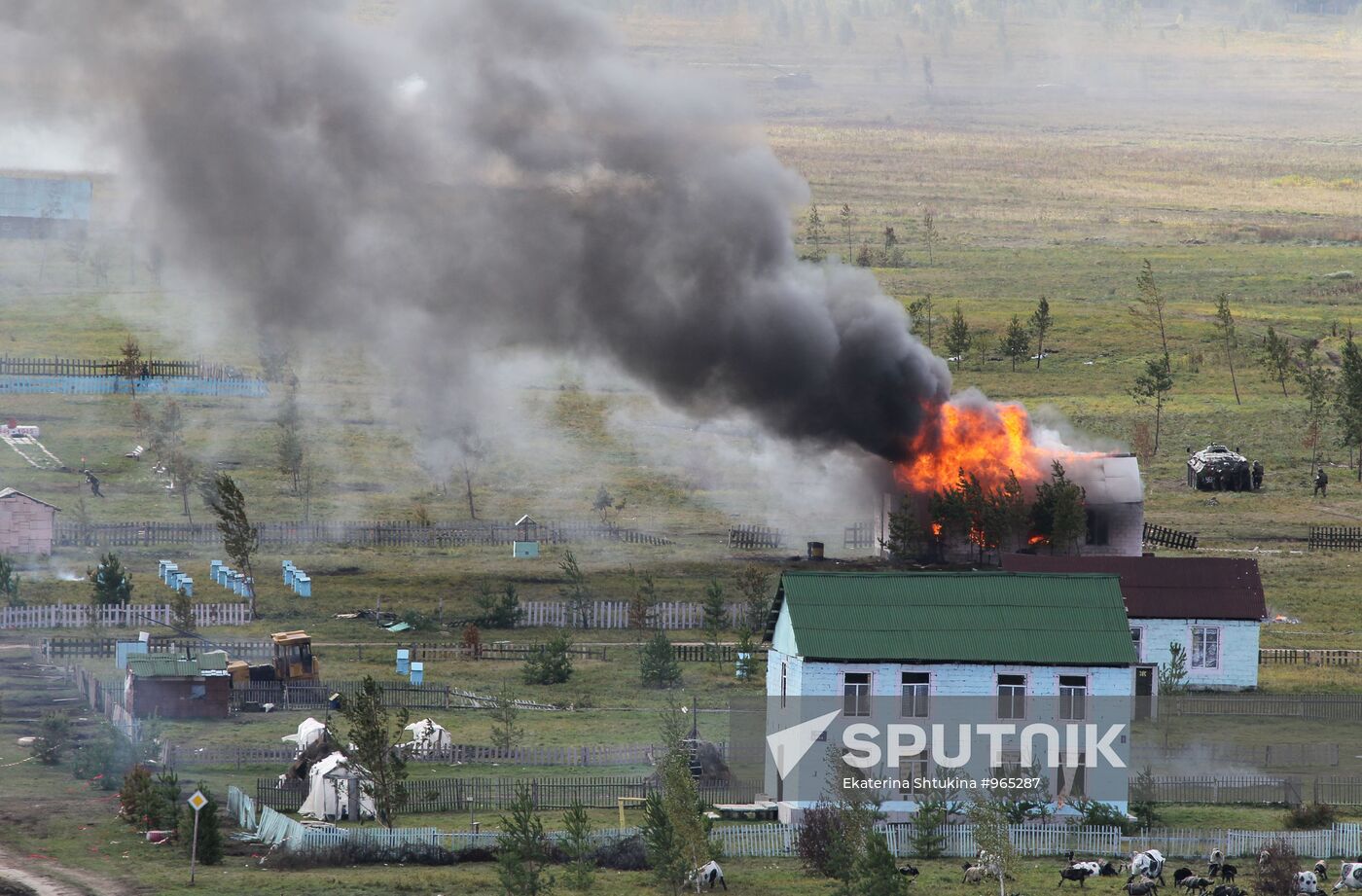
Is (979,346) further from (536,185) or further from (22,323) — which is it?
(22,323)

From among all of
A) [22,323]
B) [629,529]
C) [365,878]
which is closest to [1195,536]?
[629,529]

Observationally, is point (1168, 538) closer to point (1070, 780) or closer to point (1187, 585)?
point (1187, 585)

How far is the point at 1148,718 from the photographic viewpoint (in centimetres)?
5894

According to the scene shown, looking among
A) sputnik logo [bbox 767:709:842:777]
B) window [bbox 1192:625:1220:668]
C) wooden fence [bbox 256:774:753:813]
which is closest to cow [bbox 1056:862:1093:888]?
sputnik logo [bbox 767:709:842:777]

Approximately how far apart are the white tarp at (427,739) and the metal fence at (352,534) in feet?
103

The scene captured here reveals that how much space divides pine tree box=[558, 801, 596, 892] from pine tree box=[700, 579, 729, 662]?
22.9m

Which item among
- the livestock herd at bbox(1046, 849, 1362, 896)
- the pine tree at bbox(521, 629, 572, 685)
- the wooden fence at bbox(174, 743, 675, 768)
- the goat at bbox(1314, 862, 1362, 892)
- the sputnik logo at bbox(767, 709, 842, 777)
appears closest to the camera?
the livestock herd at bbox(1046, 849, 1362, 896)

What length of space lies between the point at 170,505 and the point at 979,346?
54.2m

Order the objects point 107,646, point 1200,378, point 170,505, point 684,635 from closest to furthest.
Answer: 1. point 107,646
2. point 684,635
3. point 170,505
4. point 1200,378

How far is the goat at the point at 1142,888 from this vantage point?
4078 centimetres

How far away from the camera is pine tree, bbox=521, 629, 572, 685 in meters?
61.7

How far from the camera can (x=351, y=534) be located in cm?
8494

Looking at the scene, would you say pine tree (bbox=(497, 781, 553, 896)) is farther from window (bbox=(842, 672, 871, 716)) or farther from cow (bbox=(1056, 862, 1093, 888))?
cow (bbox=(1056, 862, 1093, 888))

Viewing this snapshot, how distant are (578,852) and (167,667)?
19.3 m
